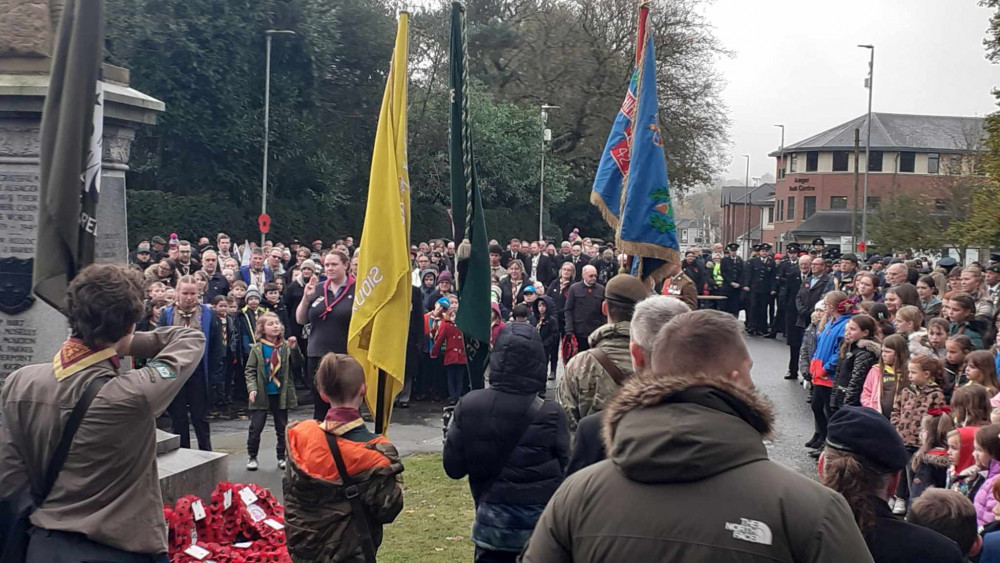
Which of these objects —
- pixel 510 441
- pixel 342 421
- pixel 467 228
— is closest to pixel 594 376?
pixel 510 441

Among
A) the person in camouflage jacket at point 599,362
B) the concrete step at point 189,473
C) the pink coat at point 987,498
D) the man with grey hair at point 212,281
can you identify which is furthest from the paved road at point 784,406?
the man with grey hair at point 212,281

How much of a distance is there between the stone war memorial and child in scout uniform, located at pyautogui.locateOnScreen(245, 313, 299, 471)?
2836mm

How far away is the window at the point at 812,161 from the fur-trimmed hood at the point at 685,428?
296 ft

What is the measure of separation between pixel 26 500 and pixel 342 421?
1.56 m

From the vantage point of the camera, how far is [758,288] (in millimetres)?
24047

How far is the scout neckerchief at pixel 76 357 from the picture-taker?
3.70 meters

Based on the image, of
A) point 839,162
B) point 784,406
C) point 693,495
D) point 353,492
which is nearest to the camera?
point 693,495

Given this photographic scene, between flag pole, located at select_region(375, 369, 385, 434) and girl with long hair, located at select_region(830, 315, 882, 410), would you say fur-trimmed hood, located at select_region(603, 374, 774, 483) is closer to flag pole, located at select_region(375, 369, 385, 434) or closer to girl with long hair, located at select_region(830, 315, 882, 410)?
flag pole, located at select_region(375, 369, 385, 434)

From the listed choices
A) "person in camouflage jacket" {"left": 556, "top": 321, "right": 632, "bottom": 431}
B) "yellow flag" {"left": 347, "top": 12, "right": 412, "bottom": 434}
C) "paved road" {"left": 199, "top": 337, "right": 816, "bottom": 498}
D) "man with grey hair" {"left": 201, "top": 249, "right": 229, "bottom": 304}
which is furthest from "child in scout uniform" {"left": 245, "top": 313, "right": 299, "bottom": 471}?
"person in camouflage jacket" {"left": 556, "top": 321, "right": 632, "bottom": 431}

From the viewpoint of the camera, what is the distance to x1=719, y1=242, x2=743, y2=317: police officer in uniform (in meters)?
25.2

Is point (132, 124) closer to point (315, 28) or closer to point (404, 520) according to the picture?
point (404, 520)

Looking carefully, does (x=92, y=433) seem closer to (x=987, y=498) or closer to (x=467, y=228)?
(x=467, y=228)

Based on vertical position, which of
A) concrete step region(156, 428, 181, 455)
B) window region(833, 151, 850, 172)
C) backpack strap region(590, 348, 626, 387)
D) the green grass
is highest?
window region(833, 151, 850, 172)

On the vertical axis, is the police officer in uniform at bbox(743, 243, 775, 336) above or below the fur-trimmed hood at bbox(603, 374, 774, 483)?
below
